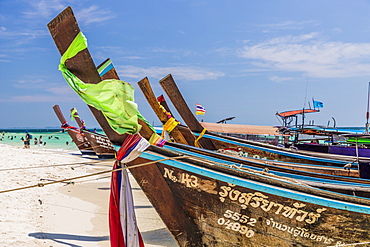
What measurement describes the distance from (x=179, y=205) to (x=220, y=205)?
518 millimetres

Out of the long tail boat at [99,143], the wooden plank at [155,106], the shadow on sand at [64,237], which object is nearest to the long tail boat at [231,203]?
the shadow on sand at [64,237]

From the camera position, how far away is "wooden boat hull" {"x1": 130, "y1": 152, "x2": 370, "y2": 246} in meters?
3.78

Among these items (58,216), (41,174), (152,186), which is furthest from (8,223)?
(41,174)

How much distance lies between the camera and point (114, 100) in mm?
3414

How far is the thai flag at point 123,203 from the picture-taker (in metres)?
3.80

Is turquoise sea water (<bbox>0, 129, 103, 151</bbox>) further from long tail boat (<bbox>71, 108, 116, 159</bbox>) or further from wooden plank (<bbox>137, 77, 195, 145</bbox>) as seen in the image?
wooden plank (<bbox>137, 77, 195, 145</bbox>)

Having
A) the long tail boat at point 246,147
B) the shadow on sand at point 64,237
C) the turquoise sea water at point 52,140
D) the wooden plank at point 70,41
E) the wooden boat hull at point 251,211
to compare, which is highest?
the turquoise sea water at point 52,140

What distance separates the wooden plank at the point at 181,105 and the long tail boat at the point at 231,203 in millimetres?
4486

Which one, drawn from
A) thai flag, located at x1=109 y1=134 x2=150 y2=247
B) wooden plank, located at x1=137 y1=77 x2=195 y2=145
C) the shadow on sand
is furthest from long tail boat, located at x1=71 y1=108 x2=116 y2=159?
thai flag, located at x1=109 y1=134 x2=150 y2=247

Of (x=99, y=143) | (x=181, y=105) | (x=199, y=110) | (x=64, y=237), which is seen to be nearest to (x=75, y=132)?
(x=99, y=143)

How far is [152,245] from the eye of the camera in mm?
5730

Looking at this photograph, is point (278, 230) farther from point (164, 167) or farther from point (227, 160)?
point (227, 160)

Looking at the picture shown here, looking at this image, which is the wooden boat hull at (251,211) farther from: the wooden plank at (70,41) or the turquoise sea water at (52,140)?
the turquoise sea water at (52,140)

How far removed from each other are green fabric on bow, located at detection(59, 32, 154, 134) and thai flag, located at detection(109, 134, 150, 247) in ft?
0.77
